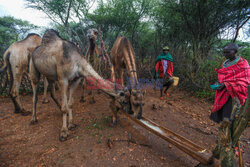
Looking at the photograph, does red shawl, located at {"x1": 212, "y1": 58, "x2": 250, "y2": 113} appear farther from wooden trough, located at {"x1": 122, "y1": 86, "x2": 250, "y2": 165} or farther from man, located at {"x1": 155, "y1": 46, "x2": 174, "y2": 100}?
man, located at {"x1": 155, "y1": 46, "x2": 174, "y2": 100}

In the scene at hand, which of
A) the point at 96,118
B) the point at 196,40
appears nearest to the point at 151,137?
the point at 96,118

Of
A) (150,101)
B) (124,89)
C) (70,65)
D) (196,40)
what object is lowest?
(150,101)

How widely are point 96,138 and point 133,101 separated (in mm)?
A: 1402

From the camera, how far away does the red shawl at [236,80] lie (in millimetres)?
2564

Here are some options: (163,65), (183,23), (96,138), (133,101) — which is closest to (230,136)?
(133,101)

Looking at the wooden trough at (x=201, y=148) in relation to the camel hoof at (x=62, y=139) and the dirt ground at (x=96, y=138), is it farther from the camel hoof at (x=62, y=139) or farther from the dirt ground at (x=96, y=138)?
the camel hoof at (x=62, y=139)

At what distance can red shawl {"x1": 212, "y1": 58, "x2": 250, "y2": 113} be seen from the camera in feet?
8.41

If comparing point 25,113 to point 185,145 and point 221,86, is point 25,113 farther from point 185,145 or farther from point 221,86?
point 221,86

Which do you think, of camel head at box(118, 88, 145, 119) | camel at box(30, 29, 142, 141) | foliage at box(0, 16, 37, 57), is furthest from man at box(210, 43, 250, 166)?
foliage at box(0, 16, 37, 57)

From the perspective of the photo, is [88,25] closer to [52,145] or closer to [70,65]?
[70,65]

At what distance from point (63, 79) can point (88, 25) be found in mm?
11009

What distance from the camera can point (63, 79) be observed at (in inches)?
119

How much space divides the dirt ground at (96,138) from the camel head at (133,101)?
2.45 feet

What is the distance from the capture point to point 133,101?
8.63ft
